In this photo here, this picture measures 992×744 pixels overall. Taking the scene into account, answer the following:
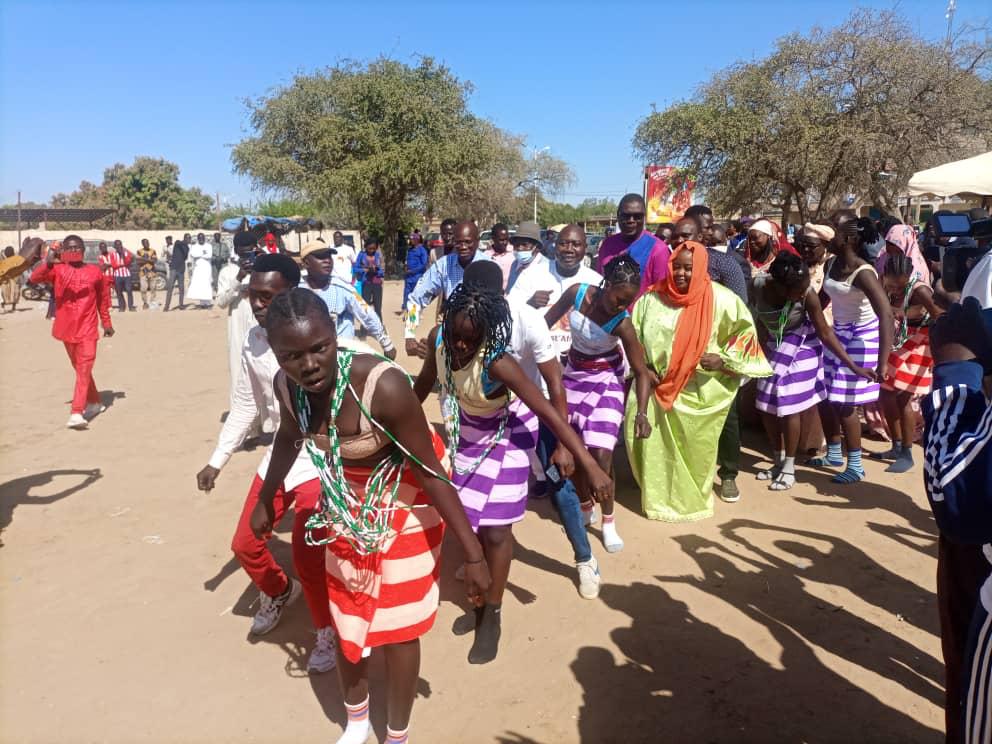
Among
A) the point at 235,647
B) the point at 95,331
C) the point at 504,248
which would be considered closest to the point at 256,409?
the point at 235,647

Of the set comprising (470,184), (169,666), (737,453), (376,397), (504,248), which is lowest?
(169,666)

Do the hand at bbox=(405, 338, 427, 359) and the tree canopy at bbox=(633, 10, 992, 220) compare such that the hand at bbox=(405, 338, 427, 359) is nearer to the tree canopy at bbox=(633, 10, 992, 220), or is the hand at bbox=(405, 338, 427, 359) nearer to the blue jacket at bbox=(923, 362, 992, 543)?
the blue jacket at bbox=(923, 362, 992, 543)

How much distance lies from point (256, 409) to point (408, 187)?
25204 millimetres

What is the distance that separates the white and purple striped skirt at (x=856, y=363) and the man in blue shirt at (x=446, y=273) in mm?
2902

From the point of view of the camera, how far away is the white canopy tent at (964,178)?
815 cm

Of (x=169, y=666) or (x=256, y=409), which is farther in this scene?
(x=256, y=409)

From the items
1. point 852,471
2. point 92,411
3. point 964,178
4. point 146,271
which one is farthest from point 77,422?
point 146,271

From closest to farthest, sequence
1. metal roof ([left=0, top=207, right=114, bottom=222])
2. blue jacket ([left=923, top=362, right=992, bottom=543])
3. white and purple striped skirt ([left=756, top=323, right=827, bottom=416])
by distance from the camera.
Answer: blue jacket ([left=923, top=362, right=992, bottom=543]) < white and purple striped skirt ([left=756, top=323, right=827, bottom=416]) < metal roof ([left=0, top=207, right=114, bottom=222])

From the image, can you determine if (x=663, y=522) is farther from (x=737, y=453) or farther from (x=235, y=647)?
(x=235, y=647)

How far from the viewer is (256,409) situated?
379 cm

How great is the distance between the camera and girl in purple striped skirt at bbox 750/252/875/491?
516 centimetres

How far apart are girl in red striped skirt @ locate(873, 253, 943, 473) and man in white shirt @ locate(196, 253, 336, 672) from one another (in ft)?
15.4

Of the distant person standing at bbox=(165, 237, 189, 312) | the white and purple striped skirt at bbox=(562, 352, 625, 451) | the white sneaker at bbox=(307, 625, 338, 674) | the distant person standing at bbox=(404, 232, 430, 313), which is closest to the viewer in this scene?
the white sneaker at bbox=(307, 625, 338, 674)

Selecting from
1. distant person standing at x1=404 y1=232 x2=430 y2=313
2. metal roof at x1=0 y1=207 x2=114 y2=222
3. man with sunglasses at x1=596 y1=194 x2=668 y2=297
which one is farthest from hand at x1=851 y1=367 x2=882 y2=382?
metal roof at x1=0 y1=207 x2=114 y2=222
